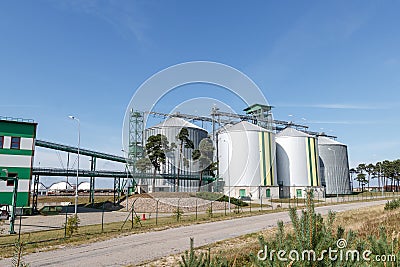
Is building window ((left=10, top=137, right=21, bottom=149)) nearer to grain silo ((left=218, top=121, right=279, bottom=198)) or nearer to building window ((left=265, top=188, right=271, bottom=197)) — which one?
Result: grain silo ((left=218, top=121, right=279, bottom=198))

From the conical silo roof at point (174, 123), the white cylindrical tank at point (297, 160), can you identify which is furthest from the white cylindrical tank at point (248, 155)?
the conical silo roof at point (174, 123)

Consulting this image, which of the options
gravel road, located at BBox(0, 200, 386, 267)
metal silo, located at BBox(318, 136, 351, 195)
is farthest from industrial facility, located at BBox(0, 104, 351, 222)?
gravel road, located at BBox(0, 200, 386, 267)

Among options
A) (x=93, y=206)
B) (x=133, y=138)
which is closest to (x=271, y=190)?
(x=133, y=138)

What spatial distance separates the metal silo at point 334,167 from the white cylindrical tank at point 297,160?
Result: 10059 millimetres

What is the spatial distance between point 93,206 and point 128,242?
42.7m

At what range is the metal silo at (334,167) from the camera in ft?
250

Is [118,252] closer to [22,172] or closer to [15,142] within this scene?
[22,172]

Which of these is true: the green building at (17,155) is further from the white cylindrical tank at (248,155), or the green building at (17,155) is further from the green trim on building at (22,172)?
the white cylindrical tank at (248,155)

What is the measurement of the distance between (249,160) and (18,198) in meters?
40.0

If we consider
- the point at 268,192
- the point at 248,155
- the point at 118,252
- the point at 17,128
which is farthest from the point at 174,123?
the point at 118,252

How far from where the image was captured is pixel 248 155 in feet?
187

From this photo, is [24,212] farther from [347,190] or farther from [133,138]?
[347,190]

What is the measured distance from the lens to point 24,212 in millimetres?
37031

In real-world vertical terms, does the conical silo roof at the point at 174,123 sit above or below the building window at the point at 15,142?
above
